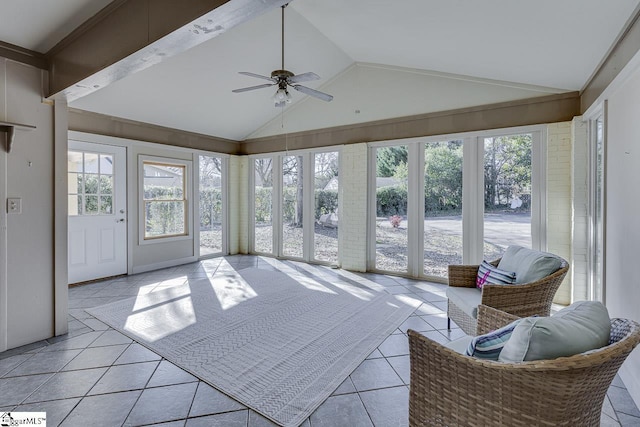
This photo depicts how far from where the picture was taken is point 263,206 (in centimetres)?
670

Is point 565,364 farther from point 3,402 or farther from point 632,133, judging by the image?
point 3,402

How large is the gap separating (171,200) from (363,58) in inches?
162

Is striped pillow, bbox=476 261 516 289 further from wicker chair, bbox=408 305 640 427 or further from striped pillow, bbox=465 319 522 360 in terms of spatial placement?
striped pillow, bbox=465 319 522 360

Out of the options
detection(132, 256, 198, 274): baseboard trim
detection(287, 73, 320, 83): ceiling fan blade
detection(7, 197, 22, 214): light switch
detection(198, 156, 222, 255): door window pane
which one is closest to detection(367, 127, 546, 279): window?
detection(287, 73, 320, 83): ceiling fan blade

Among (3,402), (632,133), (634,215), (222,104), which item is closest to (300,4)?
(222,104)

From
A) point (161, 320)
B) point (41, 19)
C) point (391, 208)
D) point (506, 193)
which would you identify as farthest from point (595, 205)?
point (41, 19)

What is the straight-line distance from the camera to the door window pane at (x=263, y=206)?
6590mm

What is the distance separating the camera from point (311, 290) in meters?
4.29

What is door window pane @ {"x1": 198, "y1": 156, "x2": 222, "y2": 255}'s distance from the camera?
6387 mm

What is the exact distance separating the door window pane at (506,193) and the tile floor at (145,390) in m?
1.82

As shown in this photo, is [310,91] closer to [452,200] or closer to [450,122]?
[450,122]

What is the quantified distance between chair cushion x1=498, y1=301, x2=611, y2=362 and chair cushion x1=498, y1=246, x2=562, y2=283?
4.35 ft

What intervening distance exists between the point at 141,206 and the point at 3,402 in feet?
12.4

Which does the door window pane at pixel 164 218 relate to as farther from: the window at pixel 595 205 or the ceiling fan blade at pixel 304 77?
the window at pixel 595 205
